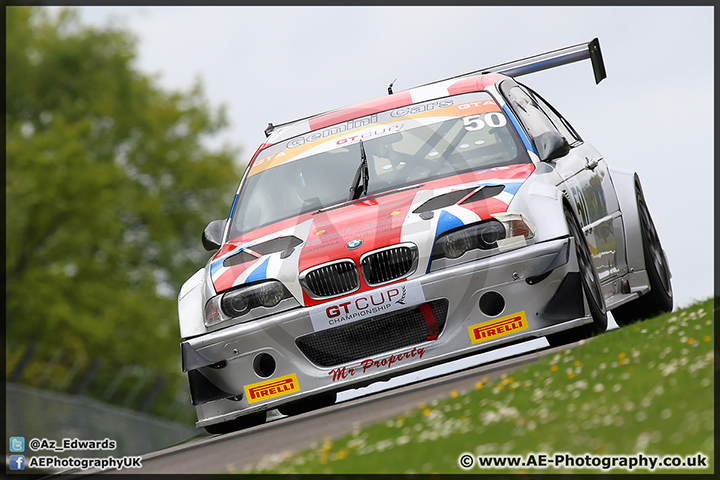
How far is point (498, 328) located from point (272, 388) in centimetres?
145

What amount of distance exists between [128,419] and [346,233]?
330 inches

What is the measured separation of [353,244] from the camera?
23.9 feet

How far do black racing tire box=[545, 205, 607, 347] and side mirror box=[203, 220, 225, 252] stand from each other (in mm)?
2507

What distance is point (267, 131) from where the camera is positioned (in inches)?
398

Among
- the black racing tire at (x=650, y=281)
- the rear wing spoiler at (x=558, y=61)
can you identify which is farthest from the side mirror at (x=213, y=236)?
the black racing tire at (x=650, y=281)

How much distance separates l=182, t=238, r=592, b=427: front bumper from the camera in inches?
282

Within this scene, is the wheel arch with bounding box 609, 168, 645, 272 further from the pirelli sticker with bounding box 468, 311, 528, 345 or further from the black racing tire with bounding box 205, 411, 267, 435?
the black racing tire with bounding box 205, 411, 267, 435

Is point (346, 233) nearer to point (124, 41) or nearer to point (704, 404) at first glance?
point (704, 404)

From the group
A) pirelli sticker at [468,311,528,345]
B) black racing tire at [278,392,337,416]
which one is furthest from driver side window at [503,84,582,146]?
black racing tire at [278,392,337,416]

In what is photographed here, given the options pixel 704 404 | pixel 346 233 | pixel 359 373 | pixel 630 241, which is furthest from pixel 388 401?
pixel 704 404

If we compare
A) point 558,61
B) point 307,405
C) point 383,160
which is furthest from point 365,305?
point 558,61

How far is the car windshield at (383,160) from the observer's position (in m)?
8.23

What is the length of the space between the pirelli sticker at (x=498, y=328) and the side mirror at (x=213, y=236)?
2.32 metres

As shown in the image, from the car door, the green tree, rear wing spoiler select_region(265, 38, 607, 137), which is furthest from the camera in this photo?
the green tree
